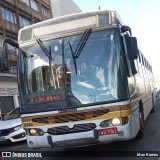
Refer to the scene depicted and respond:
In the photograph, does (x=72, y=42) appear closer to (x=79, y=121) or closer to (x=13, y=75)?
(x=79, y=121)

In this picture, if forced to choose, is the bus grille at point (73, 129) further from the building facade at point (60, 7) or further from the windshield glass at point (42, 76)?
the building facade at point (60, 7)

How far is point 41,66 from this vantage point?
8141mm

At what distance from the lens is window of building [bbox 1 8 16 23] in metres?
38.1

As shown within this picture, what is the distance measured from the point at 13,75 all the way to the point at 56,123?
2816cm

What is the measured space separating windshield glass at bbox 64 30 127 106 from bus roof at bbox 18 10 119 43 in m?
0.33

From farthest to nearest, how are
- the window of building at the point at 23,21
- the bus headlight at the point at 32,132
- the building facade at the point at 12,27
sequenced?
the window of building at the point at 23,21 → the building facade at the point at 12,27 → the bus headlight at the point at 32,132

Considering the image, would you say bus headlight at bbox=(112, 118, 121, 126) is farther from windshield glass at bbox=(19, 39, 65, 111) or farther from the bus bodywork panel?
windshield glass at bbox=(19, 39, 65, 111)

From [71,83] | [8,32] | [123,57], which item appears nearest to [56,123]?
[71,83]

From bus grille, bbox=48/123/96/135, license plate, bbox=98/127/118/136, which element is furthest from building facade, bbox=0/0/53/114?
license plate, bbox=98/127/118/136

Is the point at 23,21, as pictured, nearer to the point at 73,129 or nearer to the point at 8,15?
the point at 8,15

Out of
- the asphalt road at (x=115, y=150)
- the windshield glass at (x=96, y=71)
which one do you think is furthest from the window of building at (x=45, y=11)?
the windshield glass at (x=96, y=71)

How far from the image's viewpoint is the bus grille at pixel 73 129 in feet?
24.8

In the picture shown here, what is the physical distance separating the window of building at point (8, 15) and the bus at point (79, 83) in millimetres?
30702

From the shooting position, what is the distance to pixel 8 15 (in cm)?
3925
